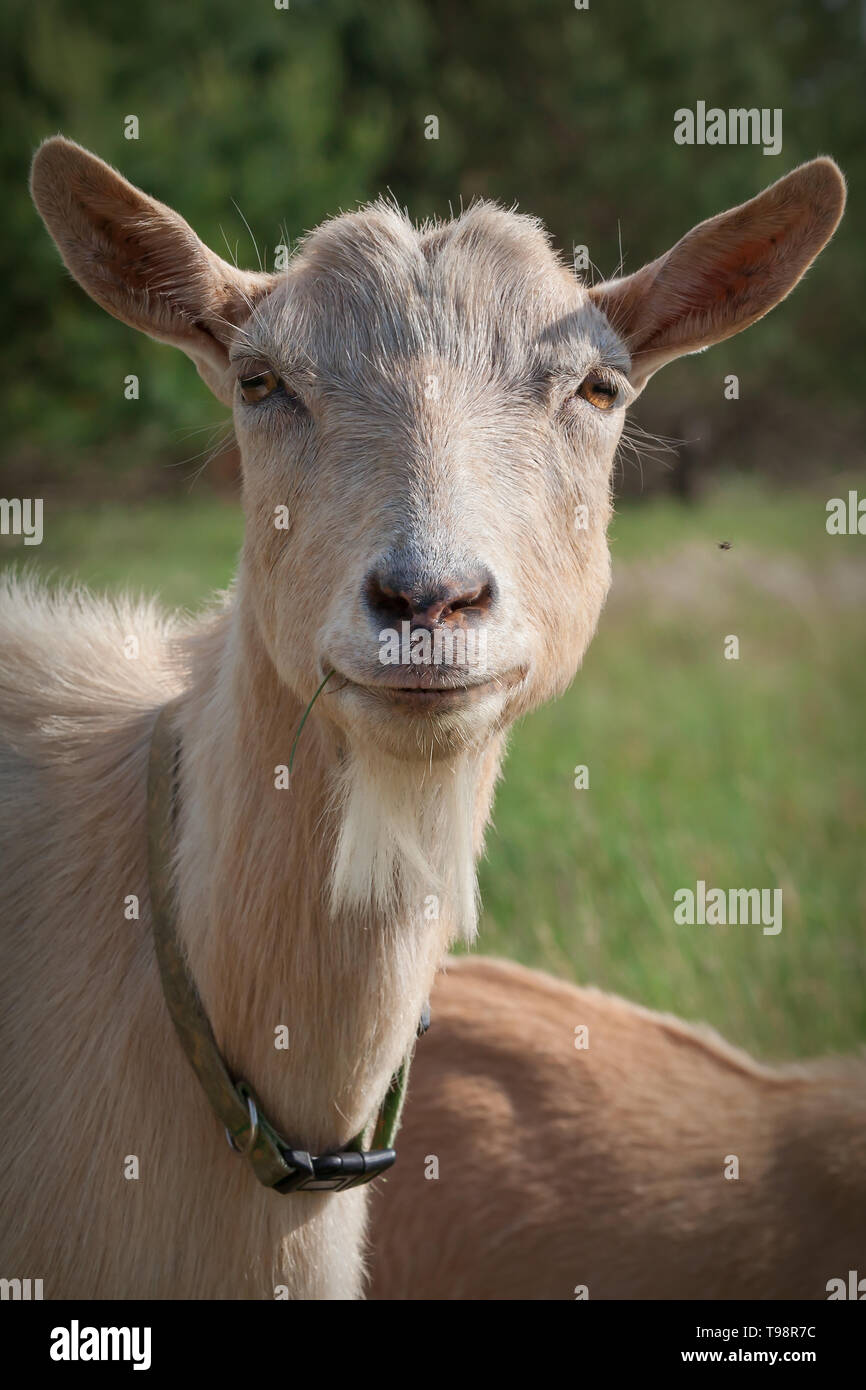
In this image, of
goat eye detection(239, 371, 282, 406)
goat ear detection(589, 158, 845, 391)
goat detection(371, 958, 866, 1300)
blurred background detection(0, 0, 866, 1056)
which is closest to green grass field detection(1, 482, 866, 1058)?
blurred background detection(0, 0, 866, 1056)

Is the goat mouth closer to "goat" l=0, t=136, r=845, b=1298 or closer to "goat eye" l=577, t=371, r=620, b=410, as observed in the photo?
"goat" l=0, t=136, r=845, b=1298

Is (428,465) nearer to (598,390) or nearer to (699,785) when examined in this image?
(598,390)

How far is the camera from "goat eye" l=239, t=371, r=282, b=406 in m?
3.09

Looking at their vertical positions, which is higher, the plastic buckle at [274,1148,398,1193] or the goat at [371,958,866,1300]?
the plastic buckle at [274,1148,398,1193]

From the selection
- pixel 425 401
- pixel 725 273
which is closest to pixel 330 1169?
pixel 425 401

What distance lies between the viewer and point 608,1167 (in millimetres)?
3949

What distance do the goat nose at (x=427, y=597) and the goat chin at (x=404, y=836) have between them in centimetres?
34

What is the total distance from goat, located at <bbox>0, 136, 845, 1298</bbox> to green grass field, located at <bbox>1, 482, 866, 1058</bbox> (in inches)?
45.6

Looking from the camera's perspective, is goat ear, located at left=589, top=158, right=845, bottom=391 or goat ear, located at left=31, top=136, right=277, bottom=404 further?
goat ear, located at left=589, top=158, right=845, bottom=391

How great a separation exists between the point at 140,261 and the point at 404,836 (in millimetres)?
1538

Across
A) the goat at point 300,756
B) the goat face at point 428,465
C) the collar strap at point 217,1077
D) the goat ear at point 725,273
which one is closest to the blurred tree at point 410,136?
the goat ear at point 725,273

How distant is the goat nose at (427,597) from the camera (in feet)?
7.91
